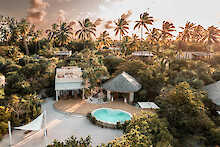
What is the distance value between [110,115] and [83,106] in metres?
3.55

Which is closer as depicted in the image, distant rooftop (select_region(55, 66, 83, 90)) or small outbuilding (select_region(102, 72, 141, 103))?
small outbuilding (select_region(102, 72, 141, 103))

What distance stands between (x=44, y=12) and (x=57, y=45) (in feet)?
93.4

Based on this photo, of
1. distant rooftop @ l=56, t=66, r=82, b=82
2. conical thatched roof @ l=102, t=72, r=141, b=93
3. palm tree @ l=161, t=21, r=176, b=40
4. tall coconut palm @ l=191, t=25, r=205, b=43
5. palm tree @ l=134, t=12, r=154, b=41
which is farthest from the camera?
tall coconut palm @ l=191, t=25, r=205, b=43

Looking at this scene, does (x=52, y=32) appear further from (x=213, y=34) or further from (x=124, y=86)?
(x=213, y=34)

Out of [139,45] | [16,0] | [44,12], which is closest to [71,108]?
[44,12]

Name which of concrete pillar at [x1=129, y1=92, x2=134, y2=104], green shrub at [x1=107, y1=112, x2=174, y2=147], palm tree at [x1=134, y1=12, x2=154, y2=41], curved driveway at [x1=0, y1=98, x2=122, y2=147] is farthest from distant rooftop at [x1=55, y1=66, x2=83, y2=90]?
palm tree at [x1=134, y1=12, x2=154, y2=41]

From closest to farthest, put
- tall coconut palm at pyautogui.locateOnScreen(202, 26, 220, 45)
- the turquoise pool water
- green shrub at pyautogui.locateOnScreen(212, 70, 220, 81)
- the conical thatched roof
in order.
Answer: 1. the turquoise pool water
2. the conical thatched roof
3. green shrub at pyautogui.locateOnScreen(212, 70, 220, 81)
4. tall coconut palm at pyautogui.locateOnScreen(202, 26, 220, 45)

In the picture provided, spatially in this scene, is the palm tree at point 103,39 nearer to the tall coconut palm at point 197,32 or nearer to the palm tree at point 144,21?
the palm tree at point 144,21

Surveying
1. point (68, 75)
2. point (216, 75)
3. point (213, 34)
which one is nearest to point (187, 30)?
point (213, 34)

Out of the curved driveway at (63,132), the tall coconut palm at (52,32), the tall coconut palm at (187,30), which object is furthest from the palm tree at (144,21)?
the curved driveway at (63,132)

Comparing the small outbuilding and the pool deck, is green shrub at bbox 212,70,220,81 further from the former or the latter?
the pool deck

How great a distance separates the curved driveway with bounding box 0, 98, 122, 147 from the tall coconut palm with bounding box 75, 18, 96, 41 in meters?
31.8

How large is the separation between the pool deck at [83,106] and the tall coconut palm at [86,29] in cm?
2858

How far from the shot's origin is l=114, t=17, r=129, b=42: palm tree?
1609 inches
